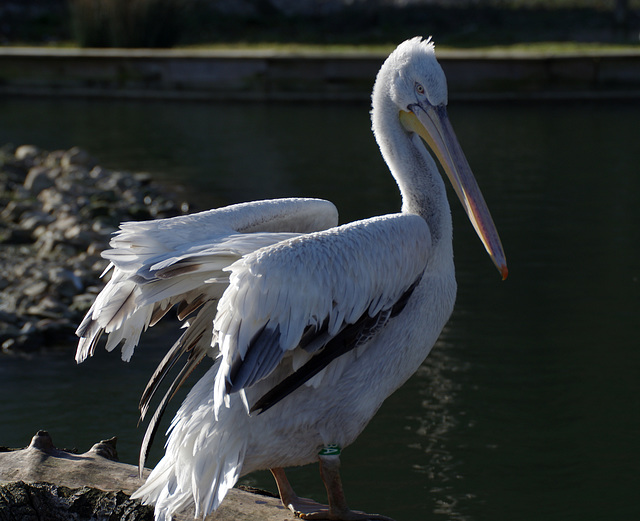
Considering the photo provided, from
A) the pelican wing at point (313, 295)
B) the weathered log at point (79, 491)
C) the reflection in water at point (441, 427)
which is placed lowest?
the reflection in water at point (441, 427)

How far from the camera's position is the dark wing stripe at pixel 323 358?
224cm

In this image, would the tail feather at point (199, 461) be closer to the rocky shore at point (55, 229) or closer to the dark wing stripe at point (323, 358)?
the dark wing stripe at point (323, 358)

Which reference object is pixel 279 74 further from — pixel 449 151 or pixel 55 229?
pixel 449 151

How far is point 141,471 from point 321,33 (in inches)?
488

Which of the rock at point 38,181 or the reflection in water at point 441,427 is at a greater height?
the rock at point 38,181

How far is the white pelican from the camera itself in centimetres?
212

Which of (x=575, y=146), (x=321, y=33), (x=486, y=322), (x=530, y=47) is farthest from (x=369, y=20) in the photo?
(x=486, y=322)

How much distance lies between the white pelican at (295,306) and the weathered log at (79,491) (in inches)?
4.2

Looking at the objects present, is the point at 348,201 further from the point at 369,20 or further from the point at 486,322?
the point at 369,20

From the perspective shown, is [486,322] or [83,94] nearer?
[486,322]

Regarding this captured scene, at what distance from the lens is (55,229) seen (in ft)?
19.3

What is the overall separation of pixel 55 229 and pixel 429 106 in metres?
3.92

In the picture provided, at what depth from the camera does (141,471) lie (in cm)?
244

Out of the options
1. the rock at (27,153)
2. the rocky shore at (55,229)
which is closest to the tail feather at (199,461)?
the rocky shore at (55,229)
